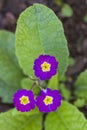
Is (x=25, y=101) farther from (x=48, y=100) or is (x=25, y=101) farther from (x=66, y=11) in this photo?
(x=66, y=11)

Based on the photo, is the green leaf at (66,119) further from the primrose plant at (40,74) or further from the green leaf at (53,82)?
the green leaf at (53,82)

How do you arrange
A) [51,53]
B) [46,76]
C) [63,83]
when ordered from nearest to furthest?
[46,76]
[51,53]
[63,83]

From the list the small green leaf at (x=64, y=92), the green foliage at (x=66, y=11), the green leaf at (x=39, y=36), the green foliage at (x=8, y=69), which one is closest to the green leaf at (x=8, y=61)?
the green foliage at (x=8, y=69)

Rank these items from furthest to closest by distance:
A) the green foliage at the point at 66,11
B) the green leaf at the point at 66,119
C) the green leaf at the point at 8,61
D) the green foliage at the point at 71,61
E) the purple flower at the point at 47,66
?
the green foliage at the point at 66,11
the green foliage at the point at 71,61
the green leaf at the point at 8,61
the green leaf at the point at 66,119
the purple flower at the point at 47,66

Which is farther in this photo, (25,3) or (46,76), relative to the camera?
(25,3)

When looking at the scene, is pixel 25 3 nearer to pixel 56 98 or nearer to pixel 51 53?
pixel 51 53

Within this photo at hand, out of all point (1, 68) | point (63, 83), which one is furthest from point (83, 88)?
point (1, 68)

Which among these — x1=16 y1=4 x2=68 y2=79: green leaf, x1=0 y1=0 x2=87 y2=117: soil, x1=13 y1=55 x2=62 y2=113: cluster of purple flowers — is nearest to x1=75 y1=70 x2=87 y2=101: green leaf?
x1=0 y1=0 x2=87 y2=117: soil
